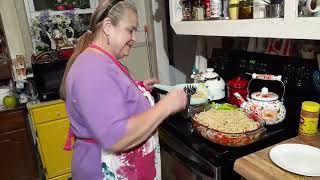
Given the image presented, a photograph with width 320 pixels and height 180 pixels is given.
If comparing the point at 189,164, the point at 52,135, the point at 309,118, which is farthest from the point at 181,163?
the point at 52,135

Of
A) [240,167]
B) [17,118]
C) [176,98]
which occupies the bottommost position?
[17,118]

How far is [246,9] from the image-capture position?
45.3 inches

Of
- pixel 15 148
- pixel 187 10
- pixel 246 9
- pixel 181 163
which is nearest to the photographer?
pixel 246 9

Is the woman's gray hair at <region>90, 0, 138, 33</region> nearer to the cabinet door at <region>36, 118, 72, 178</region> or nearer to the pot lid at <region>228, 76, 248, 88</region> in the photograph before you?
the pot lid at <region>228, 76, 248, 88</region>

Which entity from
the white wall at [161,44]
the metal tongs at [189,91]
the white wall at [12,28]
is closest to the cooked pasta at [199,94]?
the metal tongs at [189,91]

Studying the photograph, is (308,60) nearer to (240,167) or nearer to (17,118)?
(240,167)

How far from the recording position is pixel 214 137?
1.07m

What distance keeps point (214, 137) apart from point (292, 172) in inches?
12.0

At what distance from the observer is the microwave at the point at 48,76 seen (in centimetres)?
210

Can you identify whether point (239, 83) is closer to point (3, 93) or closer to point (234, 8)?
point (234, 8)

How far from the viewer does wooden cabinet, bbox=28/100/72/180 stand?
2.15 m

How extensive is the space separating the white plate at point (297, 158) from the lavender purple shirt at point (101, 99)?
514 millimetres

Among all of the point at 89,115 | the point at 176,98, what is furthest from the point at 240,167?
the point at 89,115

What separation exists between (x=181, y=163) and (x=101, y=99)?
617 mm
